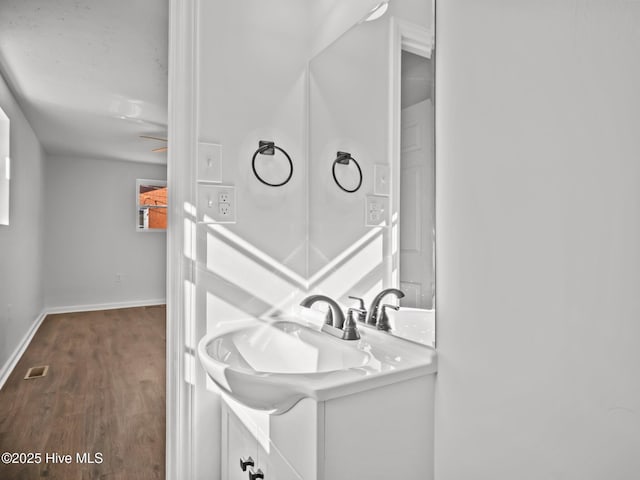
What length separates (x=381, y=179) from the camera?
4.47 feet

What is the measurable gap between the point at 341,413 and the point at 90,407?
8.03 ft

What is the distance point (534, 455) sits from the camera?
84cm

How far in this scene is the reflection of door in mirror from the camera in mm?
1132

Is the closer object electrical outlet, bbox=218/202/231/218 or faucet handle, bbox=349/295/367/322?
faucet handle, bbox=349/295/367/322

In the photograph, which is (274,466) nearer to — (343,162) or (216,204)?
(216,204)

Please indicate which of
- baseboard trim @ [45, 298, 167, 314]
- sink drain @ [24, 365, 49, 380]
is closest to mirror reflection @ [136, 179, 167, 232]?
baseboard trim @ [45, 298, 167, 314]

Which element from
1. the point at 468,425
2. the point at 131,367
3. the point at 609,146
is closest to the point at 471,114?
the point at 609,146

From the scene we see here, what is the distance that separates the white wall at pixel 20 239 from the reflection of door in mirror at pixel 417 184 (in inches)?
125

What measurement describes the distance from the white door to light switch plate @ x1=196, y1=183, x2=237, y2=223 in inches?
26.2

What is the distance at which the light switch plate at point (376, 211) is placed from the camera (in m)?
1.34

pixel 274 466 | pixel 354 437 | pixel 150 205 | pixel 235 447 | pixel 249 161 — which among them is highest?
pixel 150 205

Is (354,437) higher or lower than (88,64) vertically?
lower

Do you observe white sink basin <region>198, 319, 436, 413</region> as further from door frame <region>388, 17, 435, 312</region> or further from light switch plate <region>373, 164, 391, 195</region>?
light switch plate <region>373, 164, 391, 195</region>

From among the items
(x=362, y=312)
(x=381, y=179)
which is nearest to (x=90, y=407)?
(x=362, y=312)
